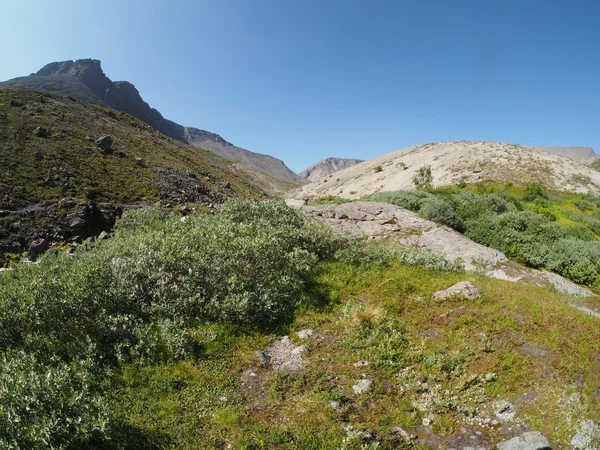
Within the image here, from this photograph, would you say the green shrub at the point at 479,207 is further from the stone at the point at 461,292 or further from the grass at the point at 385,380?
the grass at the point at 385,380

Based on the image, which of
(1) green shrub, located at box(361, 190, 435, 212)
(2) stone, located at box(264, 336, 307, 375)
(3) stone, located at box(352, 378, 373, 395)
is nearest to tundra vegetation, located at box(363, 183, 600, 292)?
(1) green shrub, located at box(361, 190, 435, 212)

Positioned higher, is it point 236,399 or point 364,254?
point 364,254

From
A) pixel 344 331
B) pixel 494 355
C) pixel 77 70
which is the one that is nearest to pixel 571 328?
pixel 494 355

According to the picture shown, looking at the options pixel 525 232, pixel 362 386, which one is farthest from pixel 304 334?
pixel 525 232

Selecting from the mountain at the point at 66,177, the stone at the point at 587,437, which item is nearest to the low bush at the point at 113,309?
the stone at the point at 587,437

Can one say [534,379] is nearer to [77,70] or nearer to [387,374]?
[387,374]

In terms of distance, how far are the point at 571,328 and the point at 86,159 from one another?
116 ft

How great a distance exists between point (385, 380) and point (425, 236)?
10.9 m

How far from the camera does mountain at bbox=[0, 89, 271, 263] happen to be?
17.5 meters

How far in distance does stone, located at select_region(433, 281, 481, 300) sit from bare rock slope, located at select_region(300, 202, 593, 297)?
3269mm

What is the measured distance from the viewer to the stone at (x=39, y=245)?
49.3 feet

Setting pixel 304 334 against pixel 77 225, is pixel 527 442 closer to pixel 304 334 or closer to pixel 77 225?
pixel 304 334

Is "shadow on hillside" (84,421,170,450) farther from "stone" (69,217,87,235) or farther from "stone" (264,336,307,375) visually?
"stone" (69,217,87,235)

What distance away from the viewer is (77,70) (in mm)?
162500
